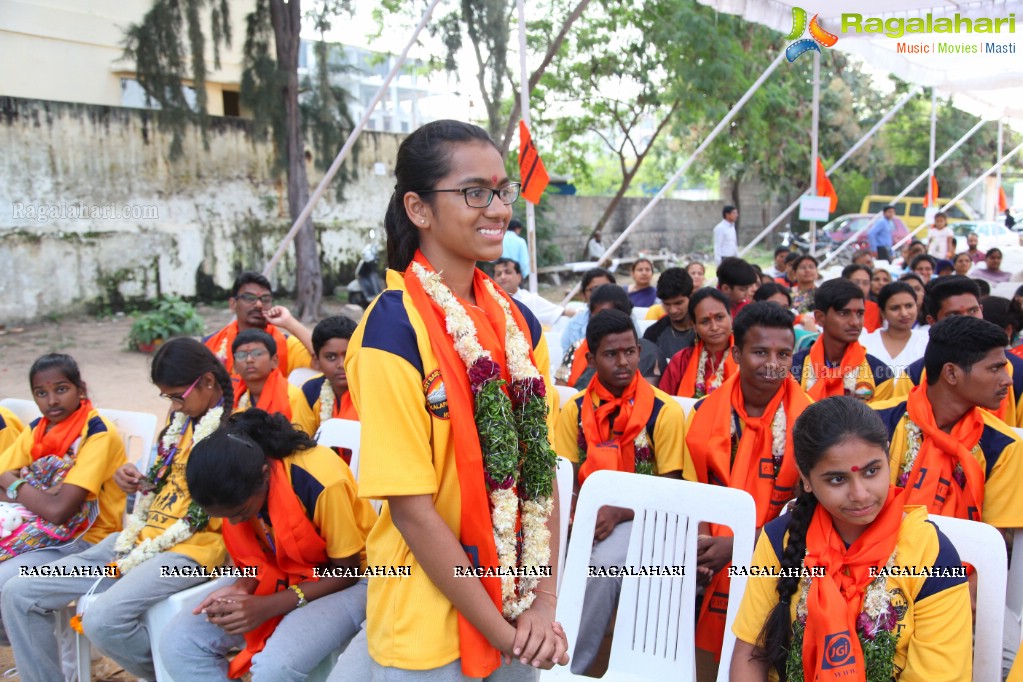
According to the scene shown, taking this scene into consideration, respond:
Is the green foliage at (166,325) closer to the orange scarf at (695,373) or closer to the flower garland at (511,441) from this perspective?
the orange scarf at (695,373)

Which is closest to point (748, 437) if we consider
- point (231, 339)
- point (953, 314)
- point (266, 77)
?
point (953, 314)

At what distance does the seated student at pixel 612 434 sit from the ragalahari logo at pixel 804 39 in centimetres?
429

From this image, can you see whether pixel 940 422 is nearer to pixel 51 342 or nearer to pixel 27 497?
pixel 27 497

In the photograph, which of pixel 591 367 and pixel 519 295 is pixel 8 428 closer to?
pixel 591 367

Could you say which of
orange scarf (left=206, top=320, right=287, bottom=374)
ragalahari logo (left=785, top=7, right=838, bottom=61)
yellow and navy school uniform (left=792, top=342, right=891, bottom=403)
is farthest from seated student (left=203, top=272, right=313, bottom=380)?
ragalahari logo (left=785, top=7, right=838, bottom=61)

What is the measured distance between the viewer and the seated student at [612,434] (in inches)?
111

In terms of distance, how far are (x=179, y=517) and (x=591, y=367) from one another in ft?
6.80

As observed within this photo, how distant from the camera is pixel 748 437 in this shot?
9.52 ft

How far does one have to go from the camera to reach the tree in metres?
9.52

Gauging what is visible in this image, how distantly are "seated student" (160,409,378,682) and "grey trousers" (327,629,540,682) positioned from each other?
716mm

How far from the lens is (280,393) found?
12.6ft

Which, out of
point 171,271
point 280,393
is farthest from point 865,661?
point 171,271

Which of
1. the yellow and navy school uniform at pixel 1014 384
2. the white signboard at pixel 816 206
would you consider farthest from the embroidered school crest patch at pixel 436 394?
the white signboard at pixel 816 206

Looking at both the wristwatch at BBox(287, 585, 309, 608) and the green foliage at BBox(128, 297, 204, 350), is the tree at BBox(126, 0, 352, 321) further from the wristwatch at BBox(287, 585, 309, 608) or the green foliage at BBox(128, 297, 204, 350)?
the wristwatch at BBox(287, 585, 309, 608)
